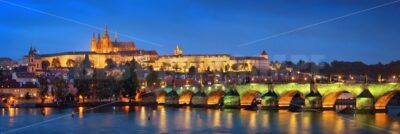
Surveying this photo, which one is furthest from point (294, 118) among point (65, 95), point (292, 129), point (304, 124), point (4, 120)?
point (65, 95)

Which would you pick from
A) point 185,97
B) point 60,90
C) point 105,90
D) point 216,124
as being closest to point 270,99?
point 216,124

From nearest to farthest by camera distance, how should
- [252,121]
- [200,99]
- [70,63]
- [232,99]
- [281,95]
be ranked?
[252,121]
[281,95]
[232,99]
[200,99]
[70,63]

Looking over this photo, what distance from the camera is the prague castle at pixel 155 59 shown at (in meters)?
174

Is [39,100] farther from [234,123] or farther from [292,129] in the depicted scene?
[292,129]

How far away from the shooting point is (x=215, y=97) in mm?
74500

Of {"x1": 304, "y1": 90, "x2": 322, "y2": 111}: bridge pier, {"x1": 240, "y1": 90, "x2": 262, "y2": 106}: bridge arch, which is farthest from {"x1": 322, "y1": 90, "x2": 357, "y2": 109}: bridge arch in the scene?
{"x1": 240, "y1": 90, "x2": 262, "y2": 106}: bridge arch

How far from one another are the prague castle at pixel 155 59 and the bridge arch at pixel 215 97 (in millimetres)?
89586

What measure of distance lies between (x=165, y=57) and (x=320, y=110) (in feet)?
413

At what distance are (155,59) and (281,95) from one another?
12746 cm

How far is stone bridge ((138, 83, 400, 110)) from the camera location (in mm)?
51688

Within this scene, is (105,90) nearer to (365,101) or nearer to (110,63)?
(365,101)

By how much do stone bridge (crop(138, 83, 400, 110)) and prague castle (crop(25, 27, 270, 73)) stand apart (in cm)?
8497

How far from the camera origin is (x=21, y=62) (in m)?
192

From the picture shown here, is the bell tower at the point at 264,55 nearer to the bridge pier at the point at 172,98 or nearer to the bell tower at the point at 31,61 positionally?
the bell tower at the point at 31,61
